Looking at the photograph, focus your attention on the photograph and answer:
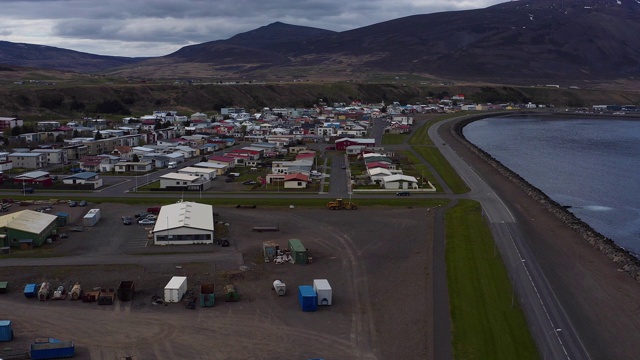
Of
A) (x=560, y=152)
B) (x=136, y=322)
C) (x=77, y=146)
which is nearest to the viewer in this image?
(x=136, y=322)

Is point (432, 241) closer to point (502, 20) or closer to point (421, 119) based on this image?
point (421, 119)

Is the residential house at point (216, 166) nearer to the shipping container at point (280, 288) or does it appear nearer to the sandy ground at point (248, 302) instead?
the sandy ground at point (248, 302)

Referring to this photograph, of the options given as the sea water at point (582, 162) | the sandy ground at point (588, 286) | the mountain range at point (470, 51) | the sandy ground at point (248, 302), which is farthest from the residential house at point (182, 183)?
the mountain range at point (470, 51)

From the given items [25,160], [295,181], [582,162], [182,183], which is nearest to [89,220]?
[182,183]

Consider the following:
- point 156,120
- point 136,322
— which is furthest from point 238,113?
point 136,322

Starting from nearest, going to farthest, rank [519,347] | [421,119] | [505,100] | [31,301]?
[519,347] < [31,301] < [421,119] < [505,100]

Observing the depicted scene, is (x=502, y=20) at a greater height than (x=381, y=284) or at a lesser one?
greater

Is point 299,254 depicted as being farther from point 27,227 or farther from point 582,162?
point 582,162

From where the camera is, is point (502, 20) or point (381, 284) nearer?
point (381, 284)
